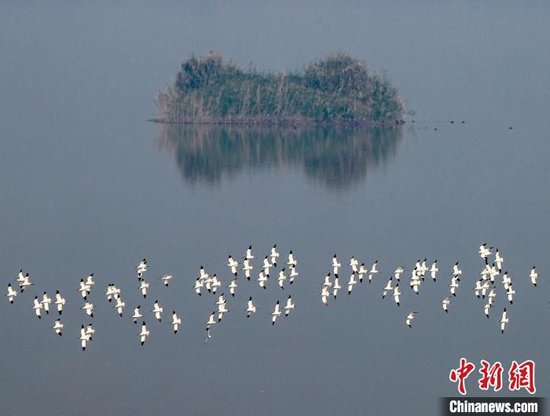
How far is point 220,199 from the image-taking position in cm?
11738

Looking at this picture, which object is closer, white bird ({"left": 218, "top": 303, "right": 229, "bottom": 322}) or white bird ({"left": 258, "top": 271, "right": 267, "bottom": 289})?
white bird ({"left": 218, "top": 303, "right": 229, "bottom": 322})

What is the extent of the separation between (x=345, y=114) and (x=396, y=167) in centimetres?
3624

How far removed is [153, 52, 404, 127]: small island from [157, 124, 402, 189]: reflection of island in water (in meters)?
2.47

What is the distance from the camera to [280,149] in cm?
15112

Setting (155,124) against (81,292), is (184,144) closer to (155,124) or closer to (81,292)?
(155,124)

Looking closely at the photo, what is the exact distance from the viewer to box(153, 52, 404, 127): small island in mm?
174250

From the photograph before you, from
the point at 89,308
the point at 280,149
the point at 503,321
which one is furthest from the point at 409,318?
the point at 280,149

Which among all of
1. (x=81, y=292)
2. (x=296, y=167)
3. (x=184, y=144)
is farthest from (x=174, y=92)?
(x=81, y=292)

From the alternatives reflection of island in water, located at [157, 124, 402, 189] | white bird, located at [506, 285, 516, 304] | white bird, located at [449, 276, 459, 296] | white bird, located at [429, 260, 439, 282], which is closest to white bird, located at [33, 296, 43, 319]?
white bird, located at [429, 260, 439, 282]

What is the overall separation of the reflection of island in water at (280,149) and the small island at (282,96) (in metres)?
2.47

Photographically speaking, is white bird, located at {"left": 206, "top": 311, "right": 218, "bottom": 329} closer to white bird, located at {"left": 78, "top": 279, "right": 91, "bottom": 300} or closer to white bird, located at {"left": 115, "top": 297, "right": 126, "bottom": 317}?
white bird, located at {"left": 115, "top": 297, "right": 126, "bottom": 317}

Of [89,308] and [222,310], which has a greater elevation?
[89,308]

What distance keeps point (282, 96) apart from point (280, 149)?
24.3 metres

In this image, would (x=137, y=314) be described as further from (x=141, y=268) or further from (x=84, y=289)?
(x=141, y=268)
